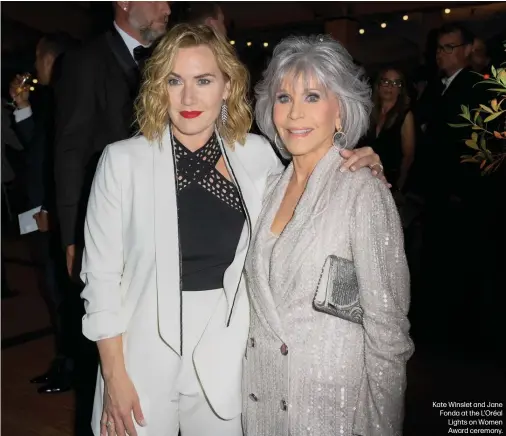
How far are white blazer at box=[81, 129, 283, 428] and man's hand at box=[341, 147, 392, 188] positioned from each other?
0.39m

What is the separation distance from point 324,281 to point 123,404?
644 millimetres

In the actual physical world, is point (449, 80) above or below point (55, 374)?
above

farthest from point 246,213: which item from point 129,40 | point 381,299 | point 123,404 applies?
point 129,40

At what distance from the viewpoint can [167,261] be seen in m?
1.51

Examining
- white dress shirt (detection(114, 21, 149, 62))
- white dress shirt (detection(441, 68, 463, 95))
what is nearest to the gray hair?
white dress shirt (detection(114, 21, 149, 62))

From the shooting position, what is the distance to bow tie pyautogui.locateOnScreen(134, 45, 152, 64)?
2416 millimetres

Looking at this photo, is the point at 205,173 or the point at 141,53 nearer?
the point at 205,173

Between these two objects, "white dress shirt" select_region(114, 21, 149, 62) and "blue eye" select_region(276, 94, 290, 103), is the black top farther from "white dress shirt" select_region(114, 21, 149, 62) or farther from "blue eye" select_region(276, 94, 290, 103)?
"white dress shirt" select_region(114, 21, 149, 62)

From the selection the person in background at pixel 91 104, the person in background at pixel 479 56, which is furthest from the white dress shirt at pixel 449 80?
the person in background at pixel 91 104

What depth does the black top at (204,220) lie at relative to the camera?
1605mm

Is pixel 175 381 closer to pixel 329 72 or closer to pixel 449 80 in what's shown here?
pixel 329 72

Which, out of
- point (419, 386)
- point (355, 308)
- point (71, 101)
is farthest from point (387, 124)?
point (355, 308)

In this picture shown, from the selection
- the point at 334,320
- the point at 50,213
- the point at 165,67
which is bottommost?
the point at 334,320

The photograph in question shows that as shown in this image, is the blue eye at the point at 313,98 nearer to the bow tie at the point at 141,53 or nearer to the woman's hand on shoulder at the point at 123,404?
the woman's hand on shoulder at the point at 123,404
